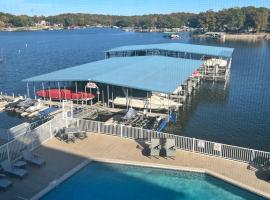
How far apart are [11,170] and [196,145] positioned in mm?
9754

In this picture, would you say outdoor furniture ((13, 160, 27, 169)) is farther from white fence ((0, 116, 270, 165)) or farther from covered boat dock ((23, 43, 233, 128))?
covered boat dock ((23, 43, 233, 128))

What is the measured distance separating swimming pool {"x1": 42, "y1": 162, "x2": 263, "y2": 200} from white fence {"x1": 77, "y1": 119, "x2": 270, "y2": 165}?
2131 mm

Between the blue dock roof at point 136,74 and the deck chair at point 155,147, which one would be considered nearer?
the deck chair at point 155,147

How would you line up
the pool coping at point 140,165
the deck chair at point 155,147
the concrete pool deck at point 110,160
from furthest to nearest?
the deck chair at point 155,147 < the concrete pool deck at point 110,160 < the pool coping at point 140,165

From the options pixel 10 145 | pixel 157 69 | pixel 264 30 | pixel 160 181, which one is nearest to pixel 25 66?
pixel 157 69

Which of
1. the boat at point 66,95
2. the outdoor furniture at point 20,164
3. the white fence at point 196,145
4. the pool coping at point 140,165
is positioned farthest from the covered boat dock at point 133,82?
the outdoor furniture at point 20,164

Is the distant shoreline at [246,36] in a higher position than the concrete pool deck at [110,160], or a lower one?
lower

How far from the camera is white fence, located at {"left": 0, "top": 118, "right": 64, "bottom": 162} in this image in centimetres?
1708

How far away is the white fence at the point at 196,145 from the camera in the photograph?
17.6m

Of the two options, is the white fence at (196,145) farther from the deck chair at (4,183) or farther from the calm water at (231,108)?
the deck chair at (4,183)

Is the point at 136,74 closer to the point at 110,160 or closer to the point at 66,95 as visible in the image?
Answer: the point at 66,95

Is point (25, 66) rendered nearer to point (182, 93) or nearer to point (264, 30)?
point (182, 93)

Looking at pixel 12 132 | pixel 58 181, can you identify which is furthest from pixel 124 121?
pixel 58 181

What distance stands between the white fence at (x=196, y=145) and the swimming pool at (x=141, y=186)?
2131mm
